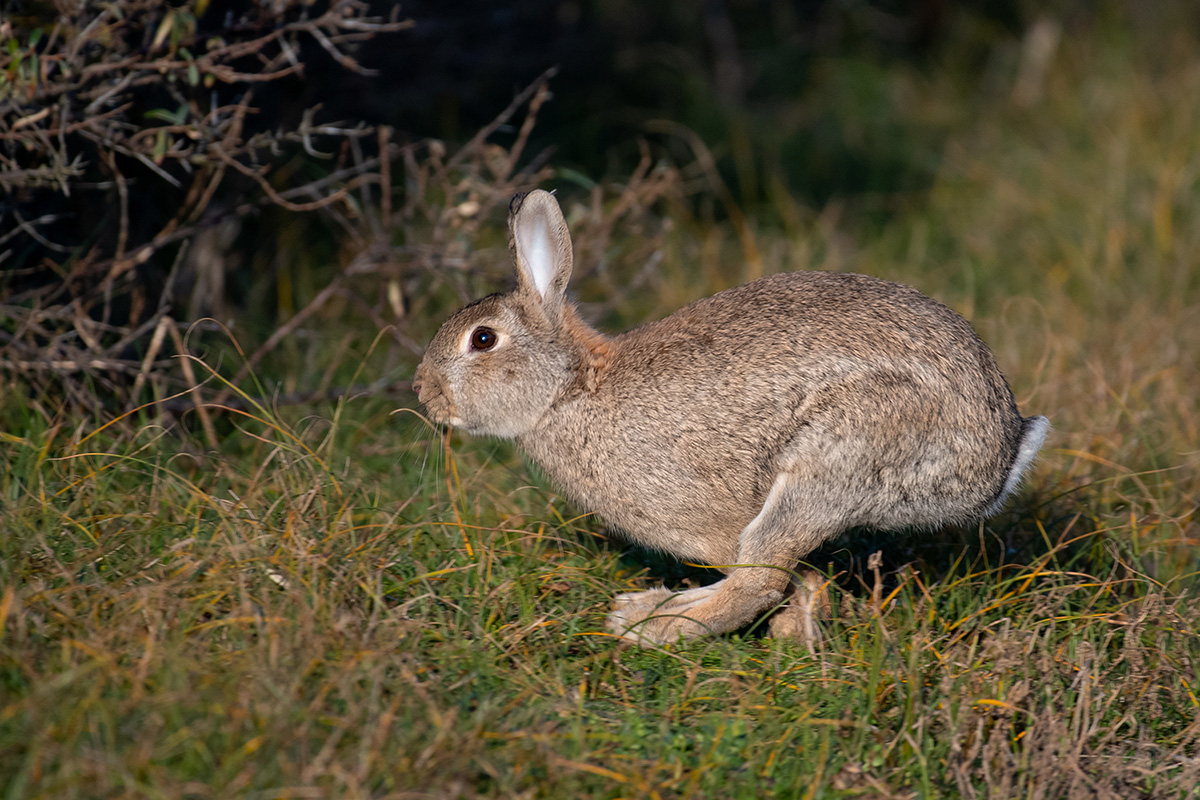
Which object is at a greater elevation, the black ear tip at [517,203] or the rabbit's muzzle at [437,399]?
the black ear tip at [517,203]

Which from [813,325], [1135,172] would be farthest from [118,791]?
[1135,172]

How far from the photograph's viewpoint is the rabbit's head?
4.05m

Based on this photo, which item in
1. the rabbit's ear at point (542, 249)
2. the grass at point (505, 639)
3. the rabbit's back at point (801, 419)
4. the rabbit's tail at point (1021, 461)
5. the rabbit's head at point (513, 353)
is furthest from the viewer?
the rabbit's head at point (513, 353)

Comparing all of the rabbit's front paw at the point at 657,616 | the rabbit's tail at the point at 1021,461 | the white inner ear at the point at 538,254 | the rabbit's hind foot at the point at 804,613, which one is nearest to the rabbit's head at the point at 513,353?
the white inner ear at the point at 538,254

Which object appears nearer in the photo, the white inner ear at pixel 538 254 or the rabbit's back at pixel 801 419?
the rabbit's back at pixel 801 419

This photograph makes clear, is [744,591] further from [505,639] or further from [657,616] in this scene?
[505,639]

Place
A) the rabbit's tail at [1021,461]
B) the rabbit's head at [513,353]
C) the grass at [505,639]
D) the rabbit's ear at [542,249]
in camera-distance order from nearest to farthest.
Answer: the grass at [505,639] → the rabbit's tail at [1021,461] → the rabbit's ear at [542,249] → the rabbit's head at [513,353]

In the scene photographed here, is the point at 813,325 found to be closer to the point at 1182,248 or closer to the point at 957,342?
the point at 957,342

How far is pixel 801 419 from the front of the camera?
12.0 feet

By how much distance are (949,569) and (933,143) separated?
535 cm

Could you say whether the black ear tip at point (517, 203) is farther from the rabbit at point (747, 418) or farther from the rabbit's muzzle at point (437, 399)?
the rabbit's muzzle at point (437, 399)

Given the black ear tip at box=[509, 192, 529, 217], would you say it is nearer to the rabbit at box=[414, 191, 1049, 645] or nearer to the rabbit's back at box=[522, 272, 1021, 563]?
the rabbit at box=[414, 191, 1049, 645]

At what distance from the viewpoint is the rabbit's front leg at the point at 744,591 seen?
3.65m

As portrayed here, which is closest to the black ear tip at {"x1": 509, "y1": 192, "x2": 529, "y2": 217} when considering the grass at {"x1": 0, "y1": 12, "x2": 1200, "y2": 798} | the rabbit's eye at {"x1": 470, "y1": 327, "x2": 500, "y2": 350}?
the rabbit's eye at {"x1": 470, "y1": 327, "x2": 500, "y2": 350}
